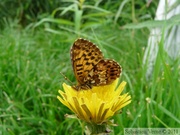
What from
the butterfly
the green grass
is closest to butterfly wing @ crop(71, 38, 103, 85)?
the butterfly

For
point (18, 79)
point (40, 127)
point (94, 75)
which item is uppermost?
point (94, 75)

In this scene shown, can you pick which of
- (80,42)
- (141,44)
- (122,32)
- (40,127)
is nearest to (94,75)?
(80,42)

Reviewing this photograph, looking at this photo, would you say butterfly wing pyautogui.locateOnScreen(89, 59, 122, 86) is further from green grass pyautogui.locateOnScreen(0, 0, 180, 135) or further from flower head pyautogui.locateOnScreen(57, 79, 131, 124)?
green grass pyautogui.locateOnScreen(0, 0, 180, 135)

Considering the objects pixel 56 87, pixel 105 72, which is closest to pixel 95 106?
pixel 105 72

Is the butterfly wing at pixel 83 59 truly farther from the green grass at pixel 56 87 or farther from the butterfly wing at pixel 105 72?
the green grass at pixel 56 87

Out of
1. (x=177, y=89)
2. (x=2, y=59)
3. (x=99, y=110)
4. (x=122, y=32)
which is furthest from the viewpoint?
(x=122, y=32)

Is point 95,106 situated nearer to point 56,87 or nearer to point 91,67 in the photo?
point 91,67

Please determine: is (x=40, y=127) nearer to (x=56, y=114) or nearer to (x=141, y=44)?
(x=56, y=114)
